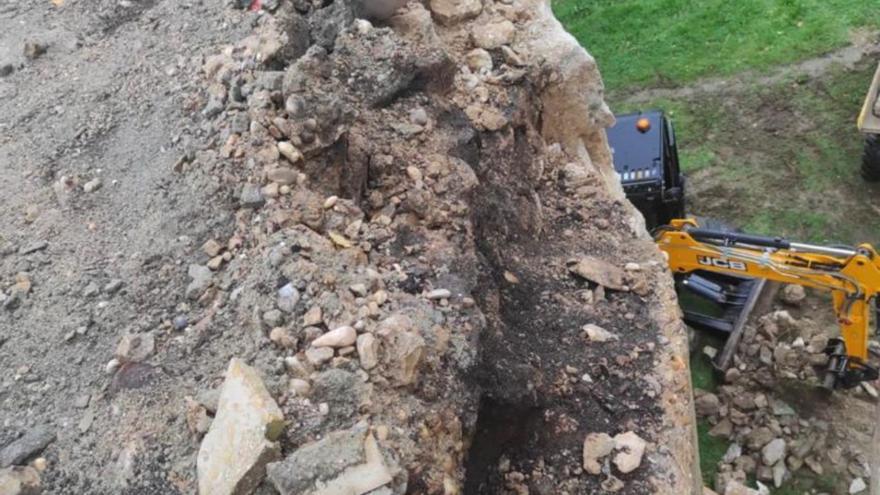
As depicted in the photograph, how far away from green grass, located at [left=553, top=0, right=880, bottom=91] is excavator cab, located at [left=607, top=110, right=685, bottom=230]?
13.4 ft

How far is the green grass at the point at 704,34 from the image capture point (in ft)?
43.1

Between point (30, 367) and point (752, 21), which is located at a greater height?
point (30, 367)

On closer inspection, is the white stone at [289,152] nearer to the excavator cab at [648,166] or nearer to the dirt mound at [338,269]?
the dirt mound at [338,269]

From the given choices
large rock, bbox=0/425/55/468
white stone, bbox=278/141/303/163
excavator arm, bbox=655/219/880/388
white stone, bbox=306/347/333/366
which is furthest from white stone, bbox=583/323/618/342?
excavator arm, bbox=655/219/880/388

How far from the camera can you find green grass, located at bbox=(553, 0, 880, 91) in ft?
43.1

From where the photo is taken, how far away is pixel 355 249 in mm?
3963

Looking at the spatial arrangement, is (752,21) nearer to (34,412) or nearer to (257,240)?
(257,240)

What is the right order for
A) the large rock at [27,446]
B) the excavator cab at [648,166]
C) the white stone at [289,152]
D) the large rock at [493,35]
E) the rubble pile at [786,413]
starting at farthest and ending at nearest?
1. the excavator cab at [648,166]
2. the rubble pile at [786,413]
3. the large rock at [493,35]
4. the white stone at [289,152]
5. the large rock at [27,446]

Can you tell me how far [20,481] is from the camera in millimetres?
3381

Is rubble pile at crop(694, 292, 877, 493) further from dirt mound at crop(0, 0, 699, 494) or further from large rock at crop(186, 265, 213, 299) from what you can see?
large rock at crop(186, 265, 213, 299)

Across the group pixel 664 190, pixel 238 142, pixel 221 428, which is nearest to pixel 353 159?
pixel 238 142

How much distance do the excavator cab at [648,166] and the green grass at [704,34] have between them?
408 cm

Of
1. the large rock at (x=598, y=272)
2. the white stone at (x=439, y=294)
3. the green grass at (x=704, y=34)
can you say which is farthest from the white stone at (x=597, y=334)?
the green grass at (x=704, y=34)

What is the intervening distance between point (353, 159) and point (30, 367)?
1784 mm
